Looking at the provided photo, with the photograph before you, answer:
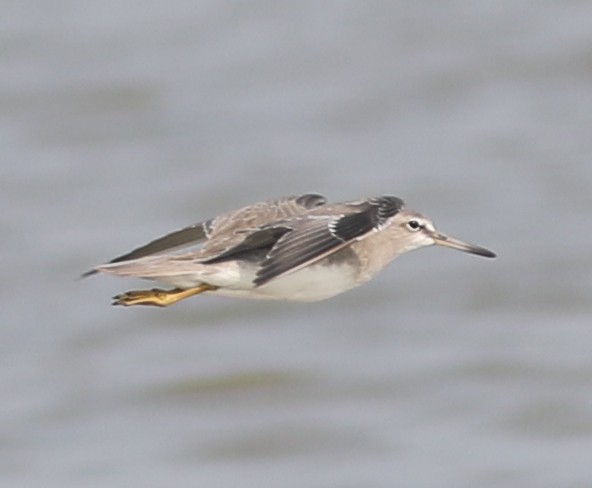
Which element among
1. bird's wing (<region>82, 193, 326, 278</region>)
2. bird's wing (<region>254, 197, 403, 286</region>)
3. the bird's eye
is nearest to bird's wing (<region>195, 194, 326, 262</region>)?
bird's wing (<region>82, 193, 326, 278</region>)

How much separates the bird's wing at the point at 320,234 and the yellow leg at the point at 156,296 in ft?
1.66

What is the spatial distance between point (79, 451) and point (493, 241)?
4.39m

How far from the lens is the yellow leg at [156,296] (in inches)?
420

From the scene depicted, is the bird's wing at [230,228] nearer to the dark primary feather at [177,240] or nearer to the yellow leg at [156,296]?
the dark primary feather at [177,240]

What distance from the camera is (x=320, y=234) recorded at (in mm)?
10375

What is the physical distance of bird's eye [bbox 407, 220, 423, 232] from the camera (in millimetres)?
11219

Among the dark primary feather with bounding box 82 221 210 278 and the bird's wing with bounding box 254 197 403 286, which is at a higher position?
the dark primary feather with bounding box 82 221 210 278

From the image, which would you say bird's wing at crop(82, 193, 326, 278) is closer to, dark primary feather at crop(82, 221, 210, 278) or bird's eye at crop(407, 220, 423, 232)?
dark primary feather at crop(82, 221, 210, 278)

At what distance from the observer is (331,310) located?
765 inches

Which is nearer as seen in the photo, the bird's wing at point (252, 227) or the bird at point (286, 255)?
the bird at point (286, 255)

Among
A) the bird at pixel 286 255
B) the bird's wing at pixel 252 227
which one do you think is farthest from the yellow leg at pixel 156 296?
the bird's wing at pixel 252 227

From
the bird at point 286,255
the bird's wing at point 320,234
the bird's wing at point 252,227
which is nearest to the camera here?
the bird's wing at point 320,234

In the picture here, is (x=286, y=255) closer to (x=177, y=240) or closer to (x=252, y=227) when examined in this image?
(x=252, y=227)

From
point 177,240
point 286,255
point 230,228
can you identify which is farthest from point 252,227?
point 286,255
